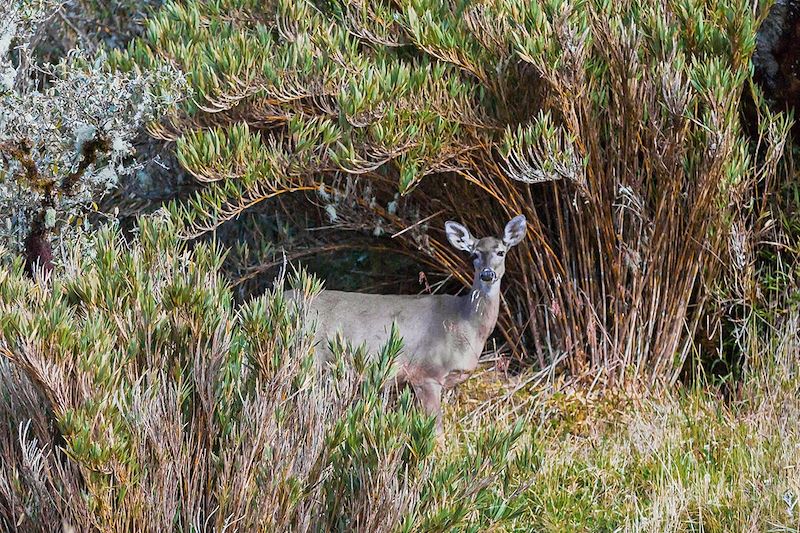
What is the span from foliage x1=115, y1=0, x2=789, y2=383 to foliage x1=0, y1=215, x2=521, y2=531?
2177 mm

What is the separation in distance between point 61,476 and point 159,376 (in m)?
0.54

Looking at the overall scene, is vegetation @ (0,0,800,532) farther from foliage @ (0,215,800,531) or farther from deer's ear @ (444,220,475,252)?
deer's ear @ (444,220,475,252)

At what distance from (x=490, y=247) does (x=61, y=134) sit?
7.92 feet

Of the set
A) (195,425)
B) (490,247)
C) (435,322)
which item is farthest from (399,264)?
(195,425)

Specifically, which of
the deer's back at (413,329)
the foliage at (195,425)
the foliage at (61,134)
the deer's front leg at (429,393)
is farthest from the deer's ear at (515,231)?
the foliage at (195,425)

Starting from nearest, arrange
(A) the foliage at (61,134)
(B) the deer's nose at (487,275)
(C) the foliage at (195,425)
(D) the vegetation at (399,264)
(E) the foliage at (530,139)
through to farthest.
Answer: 1. (C) the foliage at (195,425)
2. (D) the vegetation at (399,264)
3. (A) the foliage at (61,134)
4. (E) the foliage at (530,139)
5. (B) the deer's nose at (487,275)

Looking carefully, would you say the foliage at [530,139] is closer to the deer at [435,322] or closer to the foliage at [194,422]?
the deer at [435,322]

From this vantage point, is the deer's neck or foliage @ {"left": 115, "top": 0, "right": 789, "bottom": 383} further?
the deer's neck

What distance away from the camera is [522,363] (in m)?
7.47

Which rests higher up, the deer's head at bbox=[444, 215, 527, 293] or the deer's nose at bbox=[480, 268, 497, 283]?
the deer's head at bbox=[444, 215, 527, 293]

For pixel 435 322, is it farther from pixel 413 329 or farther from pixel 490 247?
pixel 490 247

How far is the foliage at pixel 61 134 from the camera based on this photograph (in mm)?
5711

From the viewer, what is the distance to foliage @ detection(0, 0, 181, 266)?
18.7 ft

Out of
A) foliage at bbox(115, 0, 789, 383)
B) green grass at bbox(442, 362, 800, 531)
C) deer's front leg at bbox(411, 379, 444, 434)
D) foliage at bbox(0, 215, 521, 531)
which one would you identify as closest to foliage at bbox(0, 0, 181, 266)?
foliage at bbox(115, 0, 789, 383)
